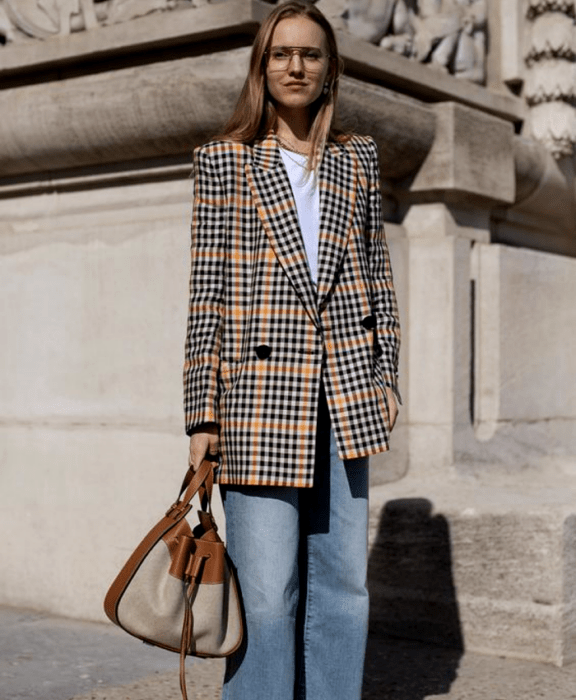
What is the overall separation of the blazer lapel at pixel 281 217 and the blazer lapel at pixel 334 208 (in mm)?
38

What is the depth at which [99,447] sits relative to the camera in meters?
4.65

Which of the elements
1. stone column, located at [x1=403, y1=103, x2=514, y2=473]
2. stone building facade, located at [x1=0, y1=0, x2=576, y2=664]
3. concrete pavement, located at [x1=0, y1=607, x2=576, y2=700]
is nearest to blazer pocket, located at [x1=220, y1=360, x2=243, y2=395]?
concrete pavement, located at [x1=0, y1=607, x2=576, y2=700]

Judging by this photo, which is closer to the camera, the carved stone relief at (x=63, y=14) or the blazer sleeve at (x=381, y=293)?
the blazer sleeve at (x=381, y=293)

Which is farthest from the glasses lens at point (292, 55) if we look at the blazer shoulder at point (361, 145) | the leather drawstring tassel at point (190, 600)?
the leather drawstring tassel at point (190, 600)

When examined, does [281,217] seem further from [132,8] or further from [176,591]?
[132,8]

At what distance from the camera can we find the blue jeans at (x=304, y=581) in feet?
9.33

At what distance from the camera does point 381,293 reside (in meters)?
3.06

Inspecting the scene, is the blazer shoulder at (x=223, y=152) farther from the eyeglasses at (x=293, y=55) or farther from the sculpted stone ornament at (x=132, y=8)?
the sculpted stone ornament at (x=132, y=8)

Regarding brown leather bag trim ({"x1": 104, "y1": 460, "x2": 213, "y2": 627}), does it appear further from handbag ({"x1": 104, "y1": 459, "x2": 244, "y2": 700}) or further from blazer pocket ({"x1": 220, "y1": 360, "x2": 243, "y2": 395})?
blazer pocket ({"x1": 220, "y1": 360, "x2": 243, "y2": 395})

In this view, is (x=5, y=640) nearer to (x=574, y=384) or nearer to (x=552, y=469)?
(x=552, y=469)

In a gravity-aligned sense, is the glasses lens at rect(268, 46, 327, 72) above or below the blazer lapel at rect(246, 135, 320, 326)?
above

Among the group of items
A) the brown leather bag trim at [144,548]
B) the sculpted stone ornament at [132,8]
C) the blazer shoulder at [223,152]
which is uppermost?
the sculpted stone ornament at [132,8]

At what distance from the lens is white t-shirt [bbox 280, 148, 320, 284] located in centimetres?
292

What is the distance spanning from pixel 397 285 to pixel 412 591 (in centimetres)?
115
